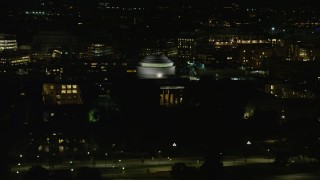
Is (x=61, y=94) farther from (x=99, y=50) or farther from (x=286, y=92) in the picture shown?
(x=99, y=50)

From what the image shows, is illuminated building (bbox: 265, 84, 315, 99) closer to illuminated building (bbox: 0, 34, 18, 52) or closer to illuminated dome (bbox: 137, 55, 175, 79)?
illuminated dome (bbox: 137, 55, 175, 79)

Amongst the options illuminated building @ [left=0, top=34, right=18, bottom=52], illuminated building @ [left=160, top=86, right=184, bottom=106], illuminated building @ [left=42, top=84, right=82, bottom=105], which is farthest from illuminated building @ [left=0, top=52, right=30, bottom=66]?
illuminated building @ [left=160, top=86, right=184, bottom=106]

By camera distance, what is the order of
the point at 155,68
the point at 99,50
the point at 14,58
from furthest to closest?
the point at 99,50 → the point at 14,58 → the point at 155,68

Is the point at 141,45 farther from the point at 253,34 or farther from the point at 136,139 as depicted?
the point at 136,139

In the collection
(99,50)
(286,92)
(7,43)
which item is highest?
(286,92)

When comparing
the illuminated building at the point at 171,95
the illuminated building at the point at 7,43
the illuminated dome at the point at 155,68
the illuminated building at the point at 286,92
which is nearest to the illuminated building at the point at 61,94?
the illuminated building at the point at 171,95

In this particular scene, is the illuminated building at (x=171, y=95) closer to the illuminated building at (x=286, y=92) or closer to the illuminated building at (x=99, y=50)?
the illuminated building at (x=286, y=92)

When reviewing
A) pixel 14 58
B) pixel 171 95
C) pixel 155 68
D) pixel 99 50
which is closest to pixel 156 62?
pixel 155 68
